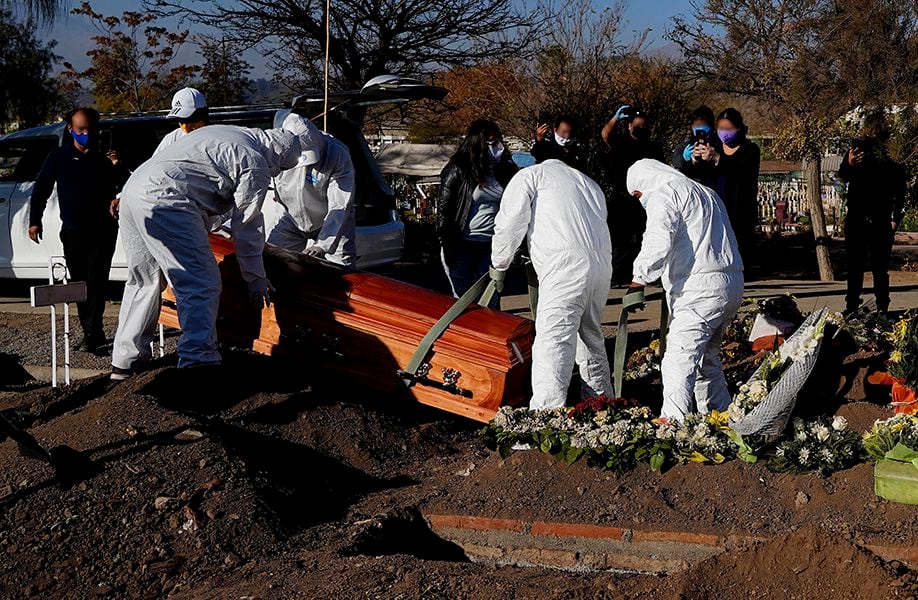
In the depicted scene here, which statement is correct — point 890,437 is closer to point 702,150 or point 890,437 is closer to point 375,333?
point 375,333

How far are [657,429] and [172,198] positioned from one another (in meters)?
2.95

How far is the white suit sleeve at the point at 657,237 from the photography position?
5805 millimetres

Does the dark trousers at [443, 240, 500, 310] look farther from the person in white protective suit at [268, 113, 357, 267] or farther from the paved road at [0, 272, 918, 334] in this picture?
the paved road at [0, 272, 918, 334]

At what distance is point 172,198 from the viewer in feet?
20.4

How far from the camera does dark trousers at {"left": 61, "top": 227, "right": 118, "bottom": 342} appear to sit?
27.6 feet

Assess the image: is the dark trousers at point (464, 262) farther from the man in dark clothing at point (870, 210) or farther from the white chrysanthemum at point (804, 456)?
the white chrysanthemum at point (804, 456)

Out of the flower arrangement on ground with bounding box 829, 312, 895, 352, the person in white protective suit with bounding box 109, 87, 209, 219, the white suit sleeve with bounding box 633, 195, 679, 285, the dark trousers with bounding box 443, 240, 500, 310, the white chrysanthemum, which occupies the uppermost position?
the person in white protective suit with bounding box 109, 87, 209, 219

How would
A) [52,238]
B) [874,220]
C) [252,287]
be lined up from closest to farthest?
1. [252,287]
2. [874,220]
3. [52,238]

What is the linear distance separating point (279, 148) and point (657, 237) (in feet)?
7.60

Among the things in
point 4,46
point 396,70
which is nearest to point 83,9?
point 4,46

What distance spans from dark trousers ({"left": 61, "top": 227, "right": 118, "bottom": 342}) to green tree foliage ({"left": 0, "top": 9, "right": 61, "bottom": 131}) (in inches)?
434

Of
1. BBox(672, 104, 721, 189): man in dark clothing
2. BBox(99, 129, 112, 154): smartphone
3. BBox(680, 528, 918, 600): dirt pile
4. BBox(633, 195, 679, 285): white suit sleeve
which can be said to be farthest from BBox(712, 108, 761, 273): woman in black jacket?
BBox(99, 129, 112, 154): smartphone

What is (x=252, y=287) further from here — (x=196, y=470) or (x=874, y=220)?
(x=874, y=220)

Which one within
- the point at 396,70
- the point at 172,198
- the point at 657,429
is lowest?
the point at 657,429
